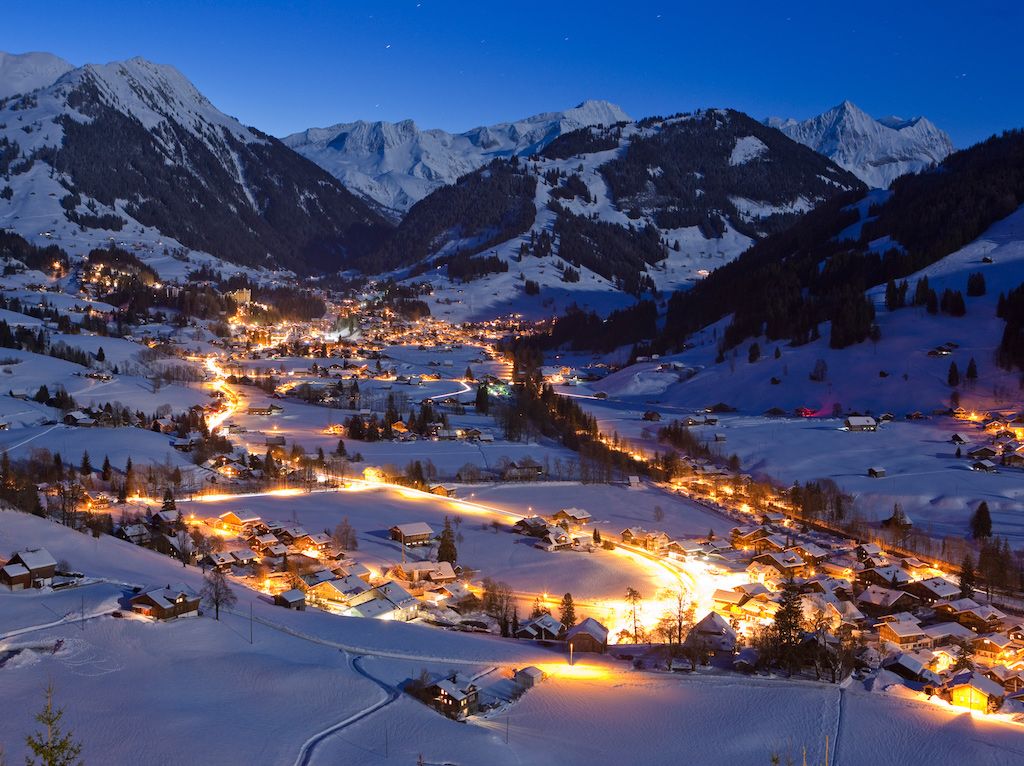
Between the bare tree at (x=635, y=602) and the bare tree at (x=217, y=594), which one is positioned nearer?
the bare tree at (x=217, y=594)

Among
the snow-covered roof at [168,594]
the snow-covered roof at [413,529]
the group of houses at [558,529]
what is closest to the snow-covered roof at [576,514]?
the group of houses at [558,529]

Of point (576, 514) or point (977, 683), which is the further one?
point (576, 514)

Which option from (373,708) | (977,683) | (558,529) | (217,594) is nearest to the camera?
(373,708)

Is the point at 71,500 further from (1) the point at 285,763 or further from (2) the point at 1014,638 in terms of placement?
(2) the point at 1014,638

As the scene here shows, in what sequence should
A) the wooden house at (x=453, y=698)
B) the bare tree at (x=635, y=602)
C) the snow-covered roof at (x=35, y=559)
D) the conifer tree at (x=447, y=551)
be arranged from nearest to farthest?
the wooden house at (x=453, y=698) → the snow-covered roof at (x=35, y=559) → the bare tree at (x=635, y=602) → the conifer tree at (x=447, y=551)

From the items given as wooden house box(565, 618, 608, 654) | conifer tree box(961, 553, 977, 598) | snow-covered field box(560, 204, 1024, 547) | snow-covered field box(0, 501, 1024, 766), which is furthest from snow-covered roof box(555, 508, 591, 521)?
conifer tree box(961, 553, 977, 598)

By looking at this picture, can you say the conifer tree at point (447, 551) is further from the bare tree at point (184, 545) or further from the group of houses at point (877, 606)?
the bare tree at point (184, 545)

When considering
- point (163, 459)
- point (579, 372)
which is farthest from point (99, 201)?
point (163, 459)

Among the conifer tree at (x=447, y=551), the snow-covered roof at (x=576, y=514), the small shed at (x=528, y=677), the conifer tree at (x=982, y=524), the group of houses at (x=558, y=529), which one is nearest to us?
the small shed at (x=528, y=677)

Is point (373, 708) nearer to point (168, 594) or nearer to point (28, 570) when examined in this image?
point (168, 594)

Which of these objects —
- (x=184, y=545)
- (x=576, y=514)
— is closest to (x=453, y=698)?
(x=184, y=545)
